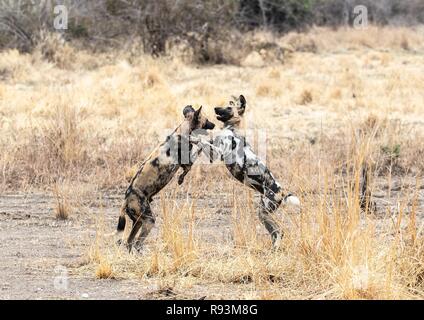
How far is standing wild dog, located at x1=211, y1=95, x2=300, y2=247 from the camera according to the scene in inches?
259

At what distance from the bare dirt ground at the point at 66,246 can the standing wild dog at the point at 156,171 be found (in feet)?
1.32

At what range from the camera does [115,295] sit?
224 inches

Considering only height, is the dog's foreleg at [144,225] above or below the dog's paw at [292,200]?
below

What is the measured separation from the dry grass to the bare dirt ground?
5 cm

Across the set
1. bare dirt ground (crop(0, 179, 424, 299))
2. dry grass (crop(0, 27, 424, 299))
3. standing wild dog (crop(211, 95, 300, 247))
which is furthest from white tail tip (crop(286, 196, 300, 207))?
bare dirt ground (crop(0, 179, 424, 299))

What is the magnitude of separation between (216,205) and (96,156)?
7.65 ft

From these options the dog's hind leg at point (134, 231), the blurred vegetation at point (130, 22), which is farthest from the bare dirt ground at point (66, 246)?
the blurred vegetation at point (130, 22)

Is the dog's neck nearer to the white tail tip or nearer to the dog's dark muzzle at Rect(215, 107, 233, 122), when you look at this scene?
the dog's dark muzzle at Rect(215, 107, 233, 122)

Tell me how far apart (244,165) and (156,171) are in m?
0.62

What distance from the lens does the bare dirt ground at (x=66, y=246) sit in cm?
574

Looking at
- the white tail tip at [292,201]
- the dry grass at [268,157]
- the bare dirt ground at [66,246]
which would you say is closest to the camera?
the bare dirt ground at [66,246]

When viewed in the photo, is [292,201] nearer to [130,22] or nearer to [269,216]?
[269,216]

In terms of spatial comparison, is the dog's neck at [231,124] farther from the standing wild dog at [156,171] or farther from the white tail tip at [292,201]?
the white tail tip at [292,201]
